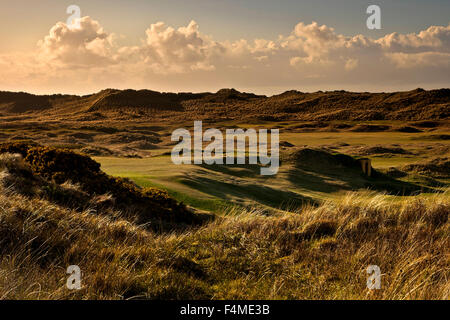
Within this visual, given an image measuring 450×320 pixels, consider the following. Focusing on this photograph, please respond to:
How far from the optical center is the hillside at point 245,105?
110 meters

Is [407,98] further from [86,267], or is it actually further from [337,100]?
[86,267]

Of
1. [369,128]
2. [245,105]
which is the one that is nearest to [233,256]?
[369,128]

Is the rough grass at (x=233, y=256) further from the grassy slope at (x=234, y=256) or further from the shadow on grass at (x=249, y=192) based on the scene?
the shadow on grass at (x=249, y=192)

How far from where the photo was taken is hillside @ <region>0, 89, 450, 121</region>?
110188mm

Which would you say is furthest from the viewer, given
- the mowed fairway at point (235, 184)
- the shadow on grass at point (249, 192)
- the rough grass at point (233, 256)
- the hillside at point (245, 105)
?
the hillside at point (245, 105)

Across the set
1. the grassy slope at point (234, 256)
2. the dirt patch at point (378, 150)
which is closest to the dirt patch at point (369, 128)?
the dirt patch at point (378, 150)

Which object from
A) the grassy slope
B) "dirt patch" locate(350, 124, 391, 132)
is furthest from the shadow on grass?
"dirt patch" locate(350, 124, 391, 132)

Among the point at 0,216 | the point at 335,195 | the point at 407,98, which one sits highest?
the point at 407,98

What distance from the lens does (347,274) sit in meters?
5.19

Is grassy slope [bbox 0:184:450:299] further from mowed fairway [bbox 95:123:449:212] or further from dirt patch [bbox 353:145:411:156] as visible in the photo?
dirt patch [bbox 353:145:411:156]

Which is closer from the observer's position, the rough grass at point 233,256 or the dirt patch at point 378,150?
the rough grass at point 233,256

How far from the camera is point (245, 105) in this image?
148 meters

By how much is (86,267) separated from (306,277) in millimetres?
2623

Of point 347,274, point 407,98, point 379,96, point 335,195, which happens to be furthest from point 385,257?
point 379,96
